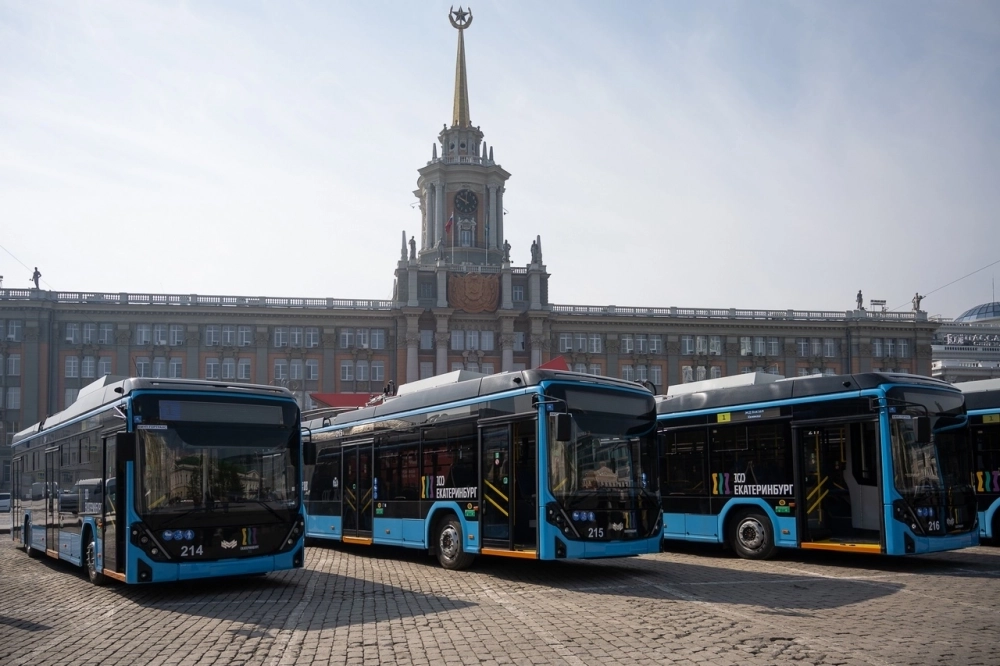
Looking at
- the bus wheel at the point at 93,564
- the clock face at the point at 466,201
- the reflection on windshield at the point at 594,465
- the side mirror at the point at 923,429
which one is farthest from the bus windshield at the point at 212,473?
the clock face at the point at 466,201

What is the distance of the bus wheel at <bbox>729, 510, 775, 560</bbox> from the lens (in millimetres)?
17266

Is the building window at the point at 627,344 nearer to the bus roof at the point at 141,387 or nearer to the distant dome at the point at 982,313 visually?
the distant dome at the point at 982,313

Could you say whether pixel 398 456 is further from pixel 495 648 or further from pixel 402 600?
pixel 495 648

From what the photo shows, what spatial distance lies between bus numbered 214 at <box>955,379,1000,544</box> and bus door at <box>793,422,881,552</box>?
434 centimetres

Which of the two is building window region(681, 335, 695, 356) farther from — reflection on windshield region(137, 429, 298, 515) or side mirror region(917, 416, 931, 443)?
reflection on windshield region(137, 429, 298, 515)

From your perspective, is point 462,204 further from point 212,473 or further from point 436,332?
point 212,473

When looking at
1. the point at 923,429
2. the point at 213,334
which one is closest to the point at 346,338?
the point at 213,334

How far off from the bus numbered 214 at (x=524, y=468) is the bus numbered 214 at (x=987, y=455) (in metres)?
7.67

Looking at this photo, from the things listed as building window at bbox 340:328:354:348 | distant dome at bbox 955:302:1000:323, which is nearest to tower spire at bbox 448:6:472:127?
building window at bbox 340:328:354:348

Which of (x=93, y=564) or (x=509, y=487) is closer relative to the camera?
(x=93, y=564)

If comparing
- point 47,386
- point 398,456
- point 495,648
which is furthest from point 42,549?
point 47,386

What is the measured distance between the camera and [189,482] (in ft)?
44.3

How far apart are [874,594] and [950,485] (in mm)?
4112

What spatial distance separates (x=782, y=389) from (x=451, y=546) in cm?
617
